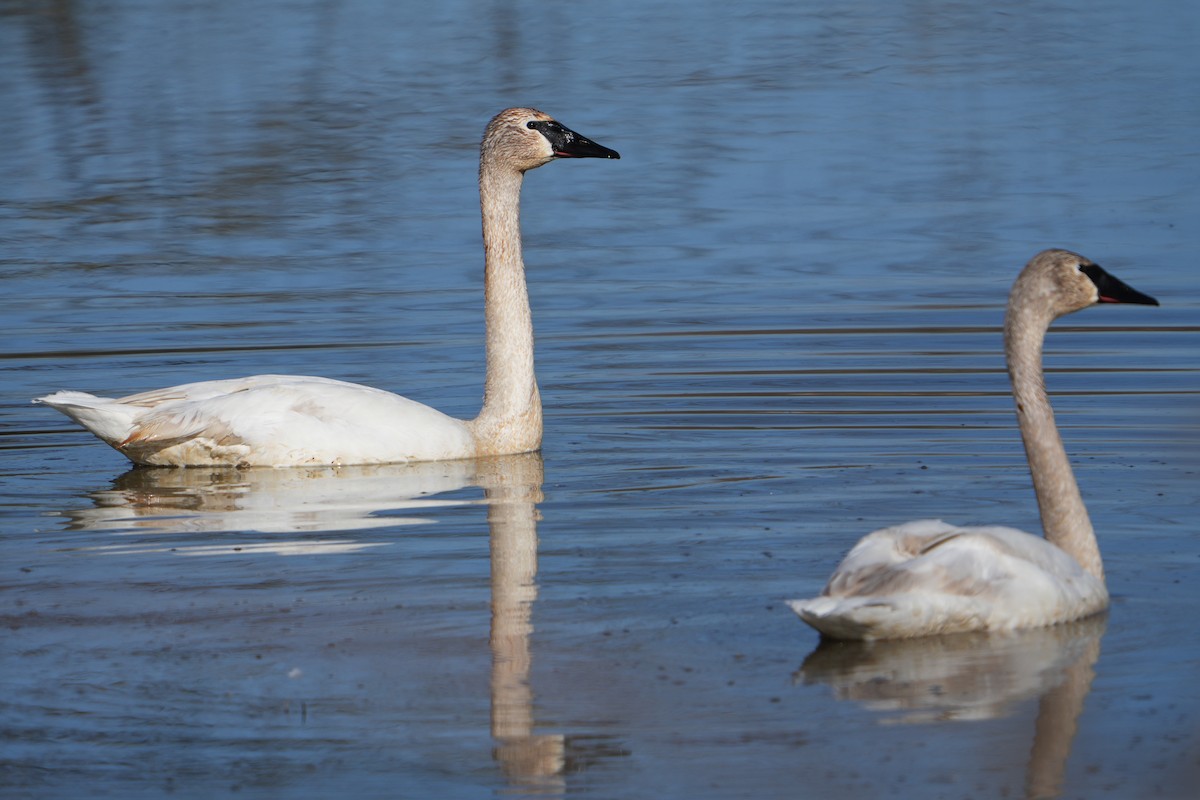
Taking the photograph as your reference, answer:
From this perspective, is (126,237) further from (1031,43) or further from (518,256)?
(1031,43)

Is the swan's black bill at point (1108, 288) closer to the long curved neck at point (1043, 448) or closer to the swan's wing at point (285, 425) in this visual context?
the long curved neck at point (1043, 448)

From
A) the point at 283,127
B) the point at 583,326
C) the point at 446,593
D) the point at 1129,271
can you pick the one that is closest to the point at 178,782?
the point at 446,593

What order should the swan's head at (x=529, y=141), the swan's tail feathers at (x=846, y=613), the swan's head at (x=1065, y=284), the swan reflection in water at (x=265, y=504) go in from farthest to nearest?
1. the swan's head at (x=529, y=141)
2. the swan reflection in water at (x=265, y=504)
3. the swan's head at (x=1065, y=284)
4. the swan's tail feathers at (x=846, y=613)

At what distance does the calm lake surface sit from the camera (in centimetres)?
616

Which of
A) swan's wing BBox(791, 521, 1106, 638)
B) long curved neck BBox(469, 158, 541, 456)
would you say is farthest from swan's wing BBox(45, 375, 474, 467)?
swan's wing BBox(791, 521, 1106, 638)

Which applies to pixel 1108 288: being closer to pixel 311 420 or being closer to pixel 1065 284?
pixel 1065 284

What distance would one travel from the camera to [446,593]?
775cm

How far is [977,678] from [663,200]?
11.3 metres

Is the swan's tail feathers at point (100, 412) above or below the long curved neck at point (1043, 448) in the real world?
below

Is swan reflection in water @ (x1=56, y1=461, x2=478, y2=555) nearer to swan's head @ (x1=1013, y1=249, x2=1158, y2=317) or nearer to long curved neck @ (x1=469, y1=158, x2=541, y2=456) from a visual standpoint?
long curved neck @ (x1=469, y1=158, x2=541, y2=456)

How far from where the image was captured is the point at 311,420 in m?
10.3

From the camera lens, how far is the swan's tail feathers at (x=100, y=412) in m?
Result: 10.3

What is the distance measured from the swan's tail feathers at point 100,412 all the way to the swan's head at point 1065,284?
14.8ft

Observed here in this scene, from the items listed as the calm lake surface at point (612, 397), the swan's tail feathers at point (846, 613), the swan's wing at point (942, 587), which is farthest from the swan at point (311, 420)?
the swan's tail feathers at point (846, 613)
